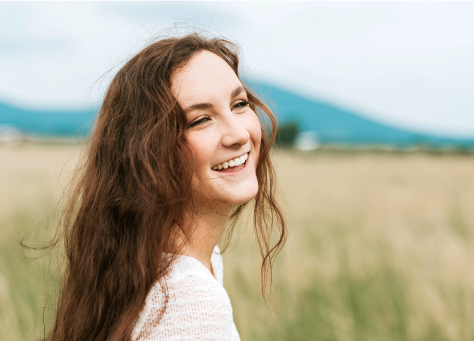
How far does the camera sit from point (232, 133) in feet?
5.01

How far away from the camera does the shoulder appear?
1.27 metres

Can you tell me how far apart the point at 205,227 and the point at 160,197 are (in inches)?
10.8

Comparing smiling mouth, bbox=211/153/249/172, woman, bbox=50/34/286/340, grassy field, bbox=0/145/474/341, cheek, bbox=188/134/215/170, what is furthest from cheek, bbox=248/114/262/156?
A: grassy field, bbox=0/145/474/341

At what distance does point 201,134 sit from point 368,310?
2.04m

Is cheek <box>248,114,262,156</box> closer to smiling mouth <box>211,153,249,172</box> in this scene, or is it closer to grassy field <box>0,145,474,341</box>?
smiling mouth <box>211,153,249,172</box>

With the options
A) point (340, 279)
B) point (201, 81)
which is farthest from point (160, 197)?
point (340, 279)

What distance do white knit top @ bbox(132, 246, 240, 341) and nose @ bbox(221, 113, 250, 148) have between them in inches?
19.4

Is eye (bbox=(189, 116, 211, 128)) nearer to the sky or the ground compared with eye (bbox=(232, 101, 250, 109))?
nearer to the sky

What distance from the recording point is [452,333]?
249 centimetres

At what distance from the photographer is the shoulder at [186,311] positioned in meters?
1.27

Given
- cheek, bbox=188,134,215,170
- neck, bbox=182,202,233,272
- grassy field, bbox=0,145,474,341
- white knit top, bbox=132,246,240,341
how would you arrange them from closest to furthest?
1. white knit top, bbox=132,246,240,341
2. cheek, bbox=188,134,215,170
3. neck, bbox=182,202,233,272
4. grassy field, bbox=0,145,474,341

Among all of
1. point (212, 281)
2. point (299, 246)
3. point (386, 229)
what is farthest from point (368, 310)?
point (212, 281)

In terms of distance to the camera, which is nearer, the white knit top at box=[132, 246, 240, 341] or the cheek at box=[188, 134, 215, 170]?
the white knit top at box=[132, 246, 240, 341]

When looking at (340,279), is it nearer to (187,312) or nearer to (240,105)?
(240,105)
